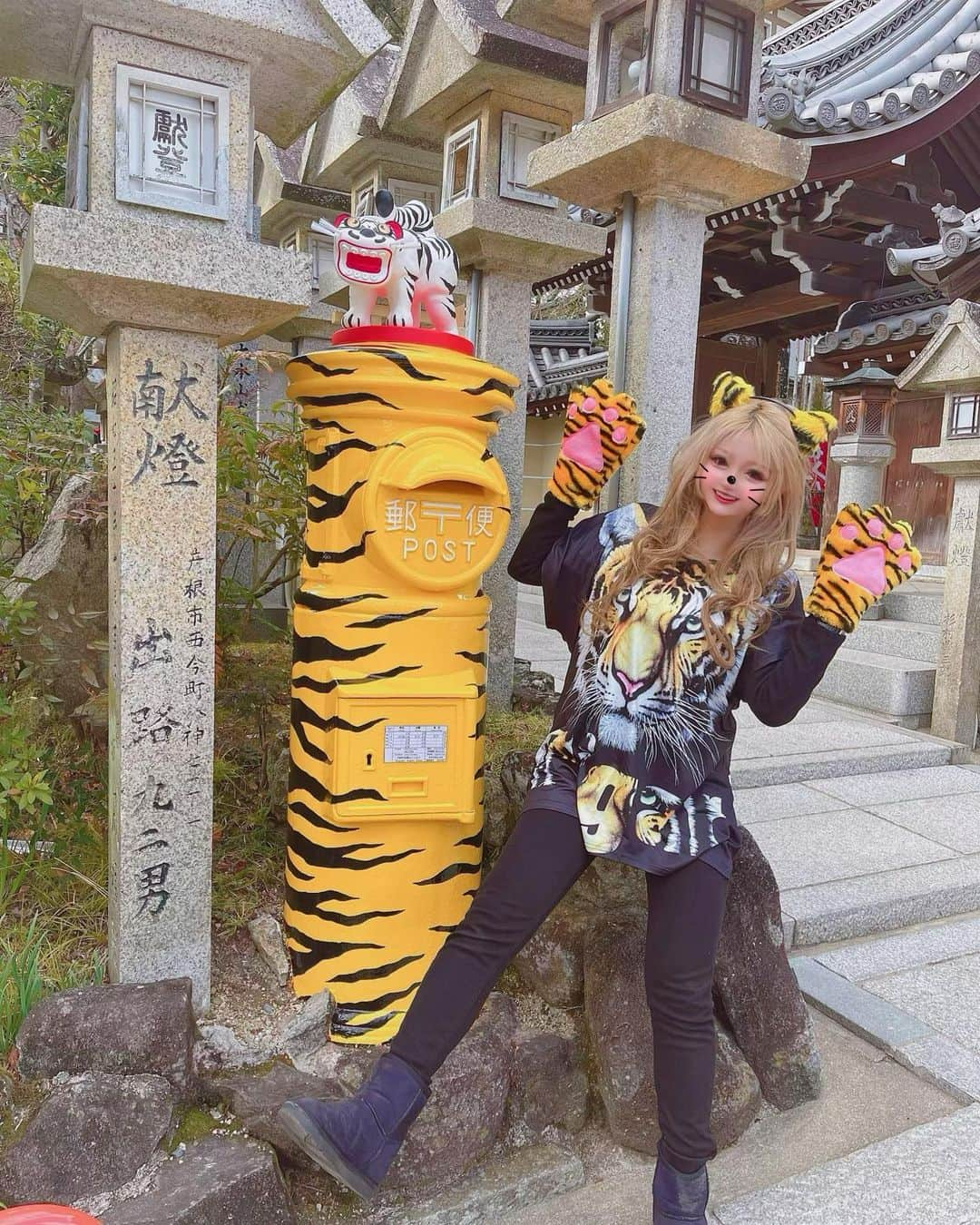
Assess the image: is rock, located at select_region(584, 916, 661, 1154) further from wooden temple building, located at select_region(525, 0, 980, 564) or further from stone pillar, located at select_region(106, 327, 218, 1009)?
wooden temple building, located at select_region(525, 0, 980, 564)

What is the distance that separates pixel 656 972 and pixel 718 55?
2759mm

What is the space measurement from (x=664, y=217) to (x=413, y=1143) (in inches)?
109

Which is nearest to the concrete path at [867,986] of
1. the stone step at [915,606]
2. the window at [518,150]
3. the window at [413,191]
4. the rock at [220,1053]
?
the rock at [220,1053]

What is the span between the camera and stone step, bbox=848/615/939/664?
21.5ft

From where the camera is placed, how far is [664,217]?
118 inches

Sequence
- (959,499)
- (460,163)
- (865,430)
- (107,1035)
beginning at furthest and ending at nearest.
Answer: (865,430) → (959,499) → (460,163) → (107,1035)

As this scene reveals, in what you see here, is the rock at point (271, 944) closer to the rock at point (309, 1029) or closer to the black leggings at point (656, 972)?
the rock at point (309, 1029)

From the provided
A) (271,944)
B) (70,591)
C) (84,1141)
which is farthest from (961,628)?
(84,1141)

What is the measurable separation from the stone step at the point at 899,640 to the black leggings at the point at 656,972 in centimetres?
526

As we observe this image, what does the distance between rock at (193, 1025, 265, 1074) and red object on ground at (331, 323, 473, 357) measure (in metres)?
1.73

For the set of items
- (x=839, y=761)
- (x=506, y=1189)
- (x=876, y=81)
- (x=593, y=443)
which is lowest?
(x=506, y=1189)

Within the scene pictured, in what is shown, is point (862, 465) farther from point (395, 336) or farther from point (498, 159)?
point (395, 336)

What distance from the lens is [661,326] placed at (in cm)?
305

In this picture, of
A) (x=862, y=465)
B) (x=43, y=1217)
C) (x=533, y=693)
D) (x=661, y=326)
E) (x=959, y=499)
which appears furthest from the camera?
(x=862, y=465)
